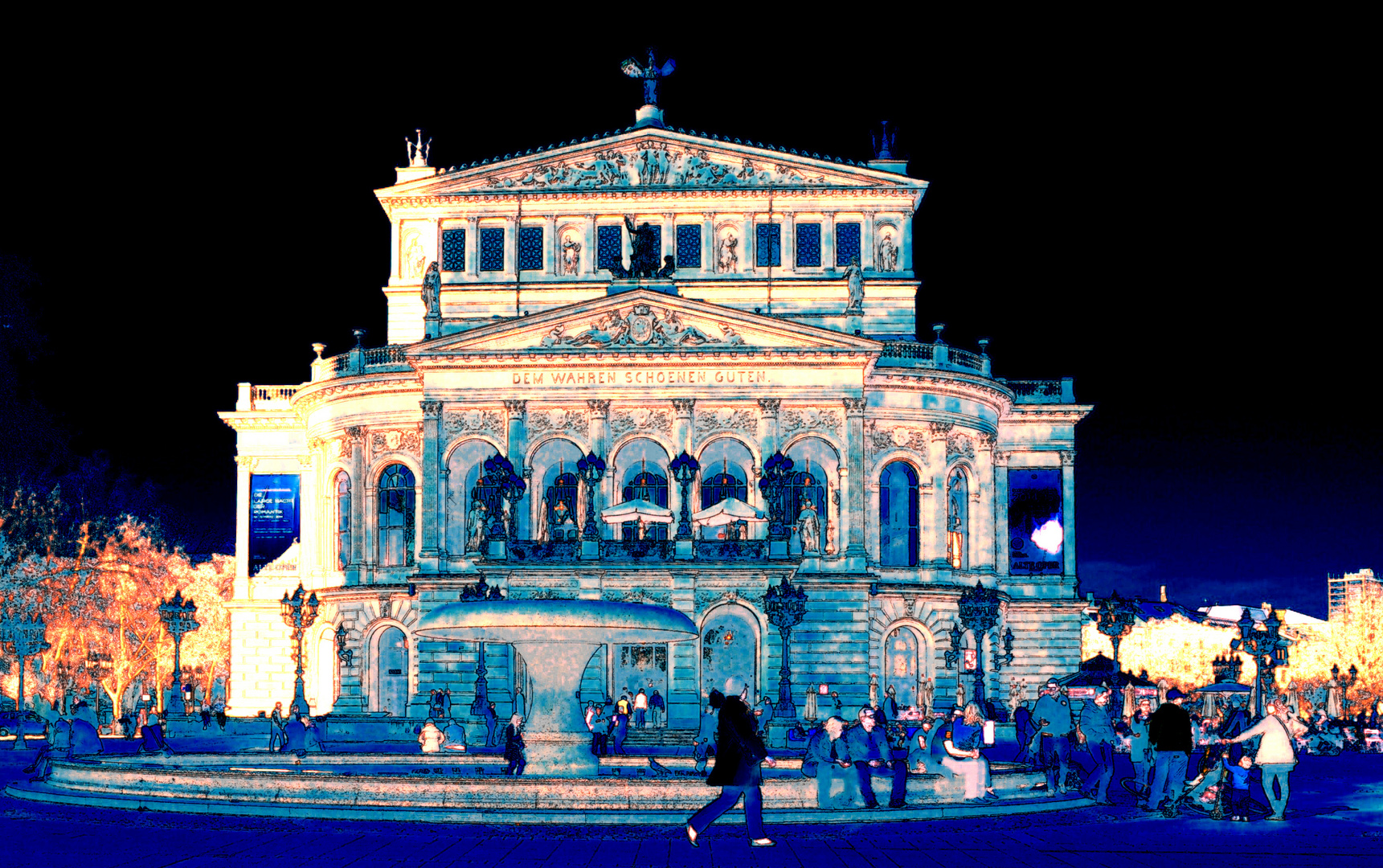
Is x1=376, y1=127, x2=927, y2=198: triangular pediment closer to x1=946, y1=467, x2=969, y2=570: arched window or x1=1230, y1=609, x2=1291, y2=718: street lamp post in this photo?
x1=946, y1=467, x2=969, y2=570: arched window

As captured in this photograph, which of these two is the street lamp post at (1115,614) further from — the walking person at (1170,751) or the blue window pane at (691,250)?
the blue window pane at (691,250)

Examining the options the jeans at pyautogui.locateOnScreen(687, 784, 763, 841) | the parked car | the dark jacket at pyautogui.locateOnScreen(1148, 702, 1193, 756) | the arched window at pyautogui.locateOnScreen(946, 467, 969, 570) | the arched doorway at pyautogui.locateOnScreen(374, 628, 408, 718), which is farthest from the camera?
the arched window at pyautogui.locateOnScreen(946, 467, 969, 570)

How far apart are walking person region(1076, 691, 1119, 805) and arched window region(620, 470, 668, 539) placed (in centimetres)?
2952

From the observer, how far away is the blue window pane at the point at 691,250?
62.4 metres

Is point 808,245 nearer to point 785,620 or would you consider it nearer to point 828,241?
point 828,241

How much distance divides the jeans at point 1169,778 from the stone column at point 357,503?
1590 inches

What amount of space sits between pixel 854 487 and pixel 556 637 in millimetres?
29760

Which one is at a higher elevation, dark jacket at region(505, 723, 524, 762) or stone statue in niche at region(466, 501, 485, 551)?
stone statue in niche at region(466, 501, 485, 551)

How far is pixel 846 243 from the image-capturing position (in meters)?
62.7

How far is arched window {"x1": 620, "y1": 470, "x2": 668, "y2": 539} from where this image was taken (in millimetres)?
55625

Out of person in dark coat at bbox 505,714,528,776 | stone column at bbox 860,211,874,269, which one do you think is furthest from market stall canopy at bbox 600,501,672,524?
person in dark coat at bbox 505,714,528,776

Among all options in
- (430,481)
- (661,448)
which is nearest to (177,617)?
(430,481)

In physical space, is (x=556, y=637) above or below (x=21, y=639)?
above

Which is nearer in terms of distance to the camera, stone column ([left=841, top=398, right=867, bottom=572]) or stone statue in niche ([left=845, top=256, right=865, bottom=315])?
stone column ([left=841, top=398, right=867, bottom=572])
